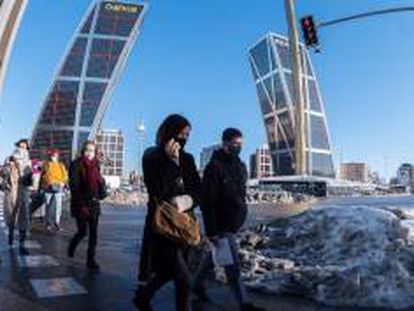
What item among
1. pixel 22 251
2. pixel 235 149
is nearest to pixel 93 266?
pixel 22 251

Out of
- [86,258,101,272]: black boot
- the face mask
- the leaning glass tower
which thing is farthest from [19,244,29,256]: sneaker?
the leaning glass tower

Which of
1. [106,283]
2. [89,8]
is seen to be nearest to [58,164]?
[106,283]

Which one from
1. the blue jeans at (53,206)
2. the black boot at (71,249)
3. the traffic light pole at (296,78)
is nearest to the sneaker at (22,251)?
the black boot at (71,249)

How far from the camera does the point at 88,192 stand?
9555 millimetres

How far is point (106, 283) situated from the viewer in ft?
26.8

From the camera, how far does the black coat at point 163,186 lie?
521 cm

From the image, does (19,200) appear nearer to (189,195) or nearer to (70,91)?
(189,195)

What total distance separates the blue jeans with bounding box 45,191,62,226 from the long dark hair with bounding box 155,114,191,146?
1017 centimetres

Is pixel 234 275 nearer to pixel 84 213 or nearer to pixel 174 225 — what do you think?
pixel 174 225

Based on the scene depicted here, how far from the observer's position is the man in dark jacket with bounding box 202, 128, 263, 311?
253 inches

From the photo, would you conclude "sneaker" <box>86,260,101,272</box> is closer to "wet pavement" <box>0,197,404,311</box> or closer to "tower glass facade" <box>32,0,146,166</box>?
"wet pavement" <box>0,197,404,311</box>

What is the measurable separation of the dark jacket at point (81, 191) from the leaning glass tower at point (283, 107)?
131 m

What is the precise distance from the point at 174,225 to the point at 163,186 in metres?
0.31

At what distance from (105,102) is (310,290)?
110m
